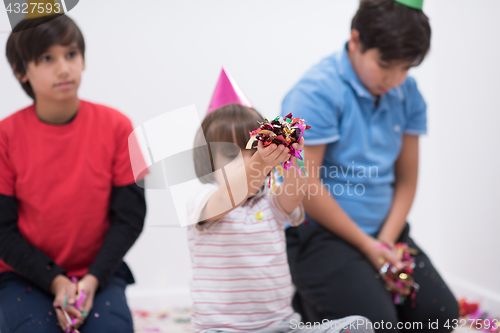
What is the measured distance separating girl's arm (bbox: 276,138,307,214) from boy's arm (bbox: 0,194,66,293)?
398 mm

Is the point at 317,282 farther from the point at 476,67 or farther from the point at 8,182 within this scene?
the point at 476,67

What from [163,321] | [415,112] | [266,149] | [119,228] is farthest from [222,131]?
[163,321]

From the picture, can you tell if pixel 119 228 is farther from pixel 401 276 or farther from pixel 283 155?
pixel 401 276

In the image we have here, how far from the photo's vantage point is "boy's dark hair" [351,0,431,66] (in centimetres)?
88

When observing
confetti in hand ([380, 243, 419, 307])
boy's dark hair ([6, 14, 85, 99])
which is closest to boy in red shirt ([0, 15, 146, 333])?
boy's dark hair ([6, 14, 85, 99])

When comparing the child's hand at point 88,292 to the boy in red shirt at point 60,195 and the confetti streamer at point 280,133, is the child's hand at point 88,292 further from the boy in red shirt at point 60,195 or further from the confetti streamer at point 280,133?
the confetti streamer at point 280,133

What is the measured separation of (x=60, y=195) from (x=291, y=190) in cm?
39

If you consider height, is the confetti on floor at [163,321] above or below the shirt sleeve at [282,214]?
below

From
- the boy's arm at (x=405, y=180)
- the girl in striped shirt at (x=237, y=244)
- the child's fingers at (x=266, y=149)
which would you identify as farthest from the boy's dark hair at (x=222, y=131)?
the boy's arm at (x=405, y=180)

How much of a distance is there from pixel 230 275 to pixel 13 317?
35 centimetres

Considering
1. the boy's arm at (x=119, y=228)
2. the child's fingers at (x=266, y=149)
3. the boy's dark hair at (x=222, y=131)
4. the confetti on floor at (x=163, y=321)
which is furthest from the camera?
the confetti on floor at (x=163, y=321)

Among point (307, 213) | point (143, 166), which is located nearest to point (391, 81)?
point (307, 213)

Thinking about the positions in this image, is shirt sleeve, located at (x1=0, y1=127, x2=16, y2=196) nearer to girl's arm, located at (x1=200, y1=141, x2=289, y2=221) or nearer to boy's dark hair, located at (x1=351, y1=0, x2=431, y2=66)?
girl's arm, located at (x1=200, y1=141, x2=289, y2=221)

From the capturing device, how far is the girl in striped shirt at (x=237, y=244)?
2.32 feet
